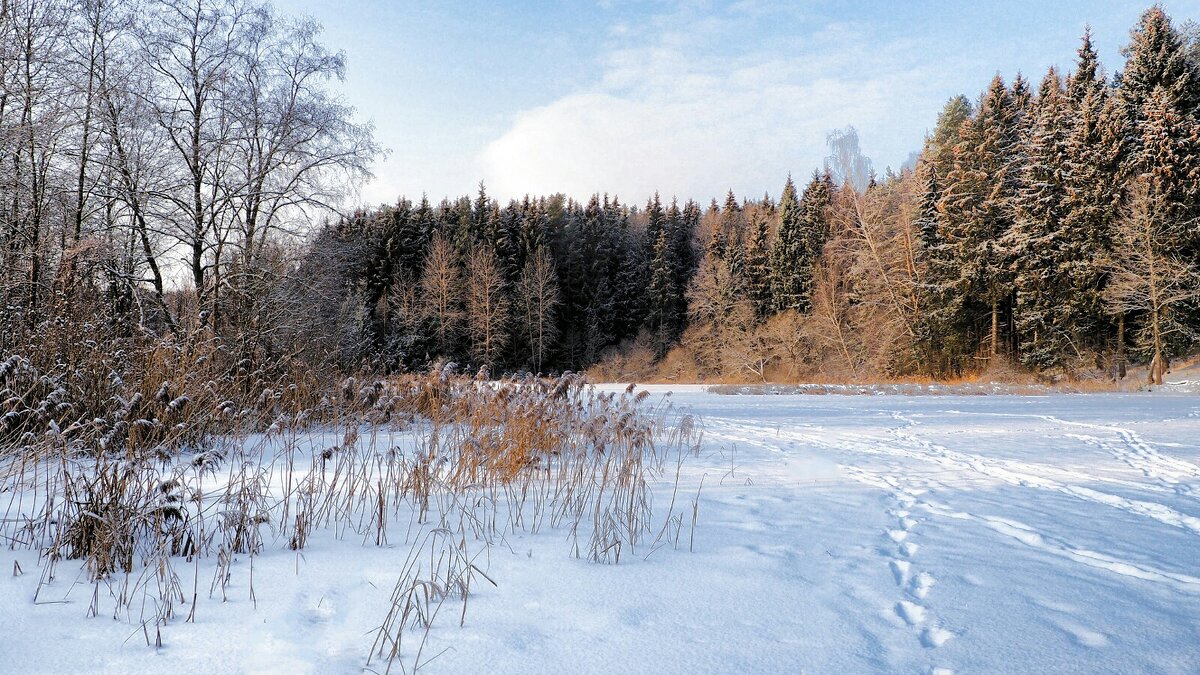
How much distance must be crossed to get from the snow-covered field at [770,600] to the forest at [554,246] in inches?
163

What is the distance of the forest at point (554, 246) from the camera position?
820 cm

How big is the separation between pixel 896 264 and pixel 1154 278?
33.3 feet

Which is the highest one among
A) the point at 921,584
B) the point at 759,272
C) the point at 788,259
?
the point at 788,259

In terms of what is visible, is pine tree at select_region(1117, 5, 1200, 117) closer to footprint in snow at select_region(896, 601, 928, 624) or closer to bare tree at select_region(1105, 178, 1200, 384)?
bare tree at select_region(1105, 178, 1200, 384)

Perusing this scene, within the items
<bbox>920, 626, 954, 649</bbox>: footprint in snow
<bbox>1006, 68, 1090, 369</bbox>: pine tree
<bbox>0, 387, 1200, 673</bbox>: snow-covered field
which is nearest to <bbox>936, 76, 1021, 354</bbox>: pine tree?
<bbox>1006, 68, 1090, 369</bbox>: pine tree

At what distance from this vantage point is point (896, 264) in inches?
1133

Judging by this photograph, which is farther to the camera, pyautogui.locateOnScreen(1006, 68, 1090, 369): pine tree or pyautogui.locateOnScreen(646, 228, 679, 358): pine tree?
pyautogui.locateOnScreen(646, 228, 679, 358): pine tree

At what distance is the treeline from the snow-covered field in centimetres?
803

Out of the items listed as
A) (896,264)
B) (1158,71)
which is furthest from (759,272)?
(1158,71)

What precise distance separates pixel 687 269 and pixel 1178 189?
29707 mm

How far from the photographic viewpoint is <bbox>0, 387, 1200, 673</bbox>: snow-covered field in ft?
5.98

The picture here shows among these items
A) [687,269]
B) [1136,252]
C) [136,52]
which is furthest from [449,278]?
[1136,252]

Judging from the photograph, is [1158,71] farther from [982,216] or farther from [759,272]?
[759,272]

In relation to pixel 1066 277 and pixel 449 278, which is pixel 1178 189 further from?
pixel 449 278
